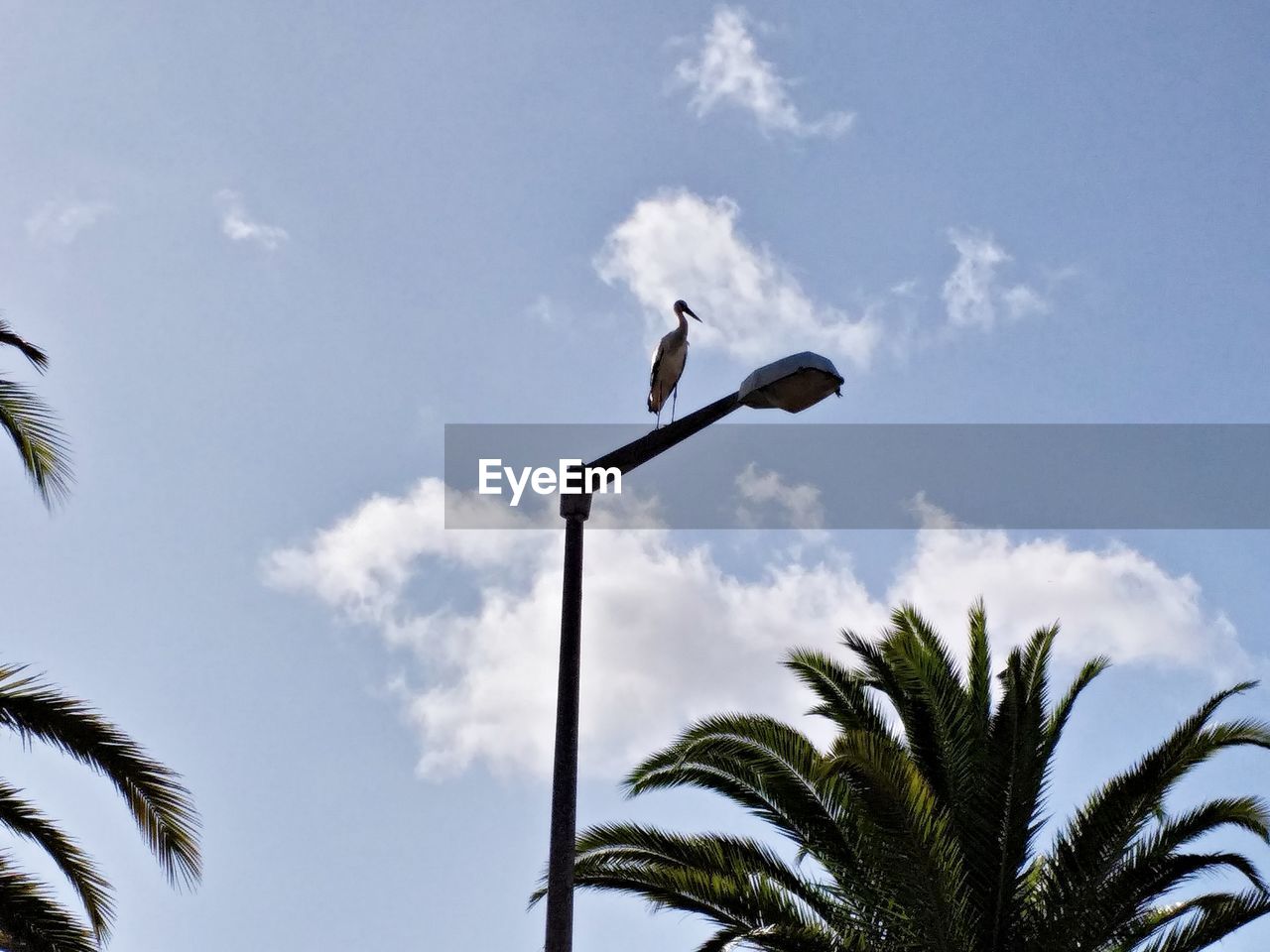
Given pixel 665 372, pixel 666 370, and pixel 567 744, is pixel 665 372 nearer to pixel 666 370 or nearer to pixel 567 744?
pixel 666 370

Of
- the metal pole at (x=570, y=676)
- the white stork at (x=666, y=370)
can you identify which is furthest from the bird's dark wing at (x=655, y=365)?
the metal pole at (x=570, y=676)

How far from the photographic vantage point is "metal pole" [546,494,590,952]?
556 centimetres

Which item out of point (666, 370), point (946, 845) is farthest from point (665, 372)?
point (946, 845)

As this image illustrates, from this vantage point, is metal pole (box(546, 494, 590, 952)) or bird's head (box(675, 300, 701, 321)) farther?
bird's head (box(675, 300, 701, 321))

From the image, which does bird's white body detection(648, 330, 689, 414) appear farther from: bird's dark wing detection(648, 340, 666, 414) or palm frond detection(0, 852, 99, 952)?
palm frond detection(0, 852, 99, 952)

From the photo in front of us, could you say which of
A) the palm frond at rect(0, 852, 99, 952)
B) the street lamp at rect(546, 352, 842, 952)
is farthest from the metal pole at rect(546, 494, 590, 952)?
the palm frond at rect(0, 852, 99, 952)

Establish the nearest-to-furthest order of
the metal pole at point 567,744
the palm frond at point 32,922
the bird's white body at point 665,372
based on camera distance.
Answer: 1. the metal pole at point 567,744
2. the palm frond at point 32,922
3. the bird's white body at point 665,372

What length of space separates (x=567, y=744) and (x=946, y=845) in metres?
6.07

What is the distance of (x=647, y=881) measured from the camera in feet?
37.9

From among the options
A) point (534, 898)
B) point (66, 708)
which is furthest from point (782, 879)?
point (66, 708)

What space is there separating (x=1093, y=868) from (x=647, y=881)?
3.52m

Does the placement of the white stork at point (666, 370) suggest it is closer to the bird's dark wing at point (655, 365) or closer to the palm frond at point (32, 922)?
the bird's dark wing at point (655, 365)

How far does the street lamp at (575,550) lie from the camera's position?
18.4ft

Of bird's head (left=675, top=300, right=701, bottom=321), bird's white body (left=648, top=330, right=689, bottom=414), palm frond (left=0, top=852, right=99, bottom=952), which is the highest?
bird's head (left=675, top=300, right=701, bottom=321)
